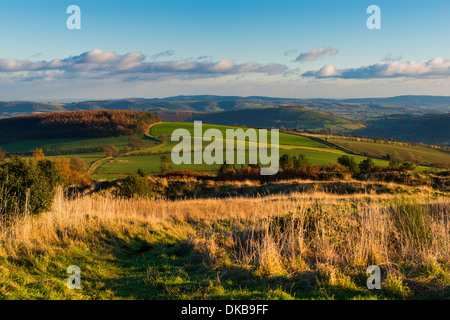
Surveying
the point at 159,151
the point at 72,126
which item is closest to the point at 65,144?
the point at 72,126

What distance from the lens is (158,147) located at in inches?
3388

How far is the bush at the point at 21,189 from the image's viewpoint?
30.1 feet

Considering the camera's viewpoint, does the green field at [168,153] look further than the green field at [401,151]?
No

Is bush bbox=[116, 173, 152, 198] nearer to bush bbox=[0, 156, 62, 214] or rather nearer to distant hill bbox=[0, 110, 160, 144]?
bush bbox=[0, 156, 62, 214]

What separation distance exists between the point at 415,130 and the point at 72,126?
164 metres

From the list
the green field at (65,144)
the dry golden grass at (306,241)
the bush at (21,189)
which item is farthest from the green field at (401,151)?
the bush at (21,189)

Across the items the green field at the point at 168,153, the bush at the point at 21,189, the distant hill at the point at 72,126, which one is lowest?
the green field at the point at 168,153

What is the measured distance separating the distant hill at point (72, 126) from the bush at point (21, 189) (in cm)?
9538

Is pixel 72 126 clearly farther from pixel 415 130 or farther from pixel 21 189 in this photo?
pixel 415 130

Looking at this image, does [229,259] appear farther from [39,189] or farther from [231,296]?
[39,189]

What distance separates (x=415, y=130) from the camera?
159 meters

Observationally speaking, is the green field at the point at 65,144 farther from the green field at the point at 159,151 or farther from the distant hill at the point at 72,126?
the distant hill at the point at 72,126

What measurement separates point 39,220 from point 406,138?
170m
